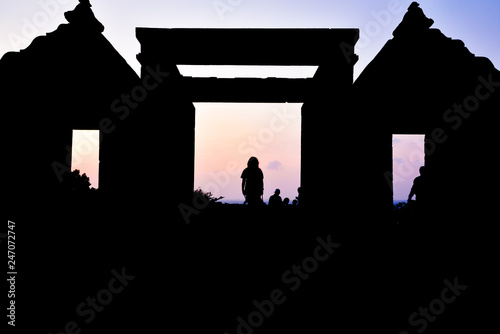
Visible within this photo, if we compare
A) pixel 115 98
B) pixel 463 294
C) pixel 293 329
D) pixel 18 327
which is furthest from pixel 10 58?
pixel 463 294

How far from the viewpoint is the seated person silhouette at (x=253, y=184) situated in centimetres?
1032

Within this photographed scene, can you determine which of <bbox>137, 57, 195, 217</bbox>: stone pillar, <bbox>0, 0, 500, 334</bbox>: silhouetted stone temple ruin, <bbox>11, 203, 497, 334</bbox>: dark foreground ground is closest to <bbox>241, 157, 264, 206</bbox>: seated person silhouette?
<bbox>0, 0, 500, 334</bbox>: silhouetted stone temple ruin

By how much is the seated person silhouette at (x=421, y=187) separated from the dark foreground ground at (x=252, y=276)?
71 centimetres

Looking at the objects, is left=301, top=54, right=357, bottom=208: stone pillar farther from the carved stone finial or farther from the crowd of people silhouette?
the carved stone finial

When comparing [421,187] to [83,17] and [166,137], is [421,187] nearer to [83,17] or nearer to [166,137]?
[166,137]

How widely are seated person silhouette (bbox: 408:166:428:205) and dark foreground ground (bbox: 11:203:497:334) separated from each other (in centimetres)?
71

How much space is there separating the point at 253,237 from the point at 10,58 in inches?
235

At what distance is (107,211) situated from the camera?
816 centimetres

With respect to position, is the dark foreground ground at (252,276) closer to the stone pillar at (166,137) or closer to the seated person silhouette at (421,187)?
the seated person silhouette at (421,187)

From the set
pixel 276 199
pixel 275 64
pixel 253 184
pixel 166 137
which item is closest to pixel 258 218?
pixel 253 184

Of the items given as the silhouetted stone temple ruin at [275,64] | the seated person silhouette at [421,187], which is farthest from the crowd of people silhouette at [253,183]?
the seated person silhouette at [421,187]

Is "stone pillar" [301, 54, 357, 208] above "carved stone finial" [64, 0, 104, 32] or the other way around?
the other way around

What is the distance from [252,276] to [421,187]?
4.40 m

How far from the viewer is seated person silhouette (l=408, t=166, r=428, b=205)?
7.84 metres
